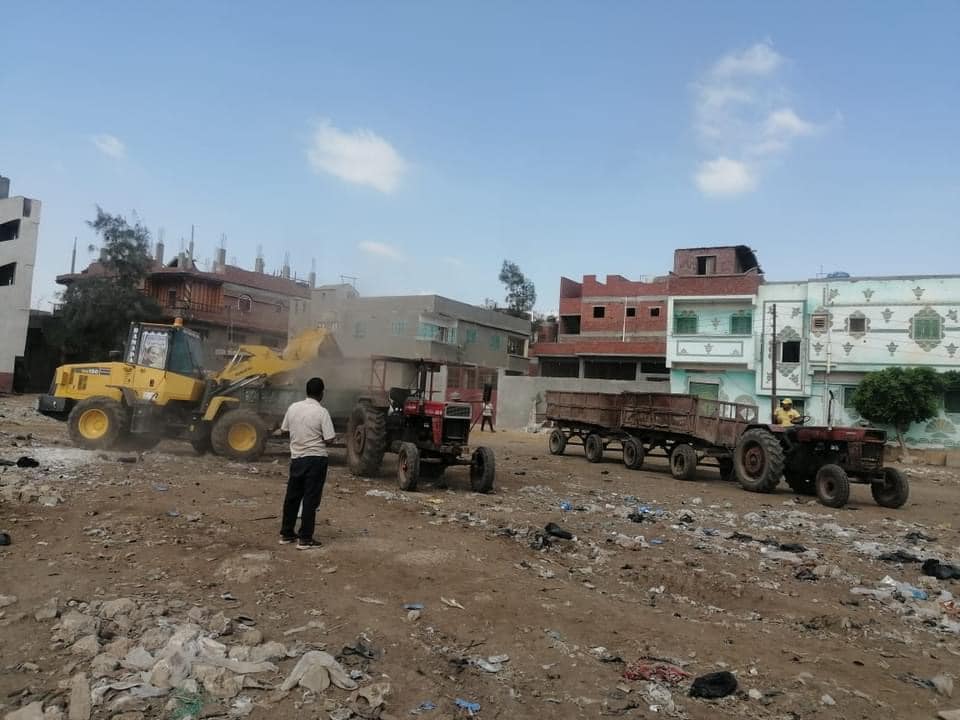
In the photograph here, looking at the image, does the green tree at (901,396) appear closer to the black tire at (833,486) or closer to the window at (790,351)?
the window at (790,351)

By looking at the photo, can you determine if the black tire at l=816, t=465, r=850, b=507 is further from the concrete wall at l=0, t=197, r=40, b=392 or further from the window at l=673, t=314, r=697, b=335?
the concrete wall at l=0, t=197, r=40, b=392

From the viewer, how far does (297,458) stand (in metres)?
6.50

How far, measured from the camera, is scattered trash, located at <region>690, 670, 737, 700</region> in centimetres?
395

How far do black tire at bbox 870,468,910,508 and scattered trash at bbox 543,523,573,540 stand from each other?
7.37 metres

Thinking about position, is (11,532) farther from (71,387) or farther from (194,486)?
(71,387)

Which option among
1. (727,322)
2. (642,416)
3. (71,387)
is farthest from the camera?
(727,322)

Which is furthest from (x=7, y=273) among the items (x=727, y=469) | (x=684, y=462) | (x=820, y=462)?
(x=820, y=462)

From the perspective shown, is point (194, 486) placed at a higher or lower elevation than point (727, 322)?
lower

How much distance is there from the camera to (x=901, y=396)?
2541 centimetres

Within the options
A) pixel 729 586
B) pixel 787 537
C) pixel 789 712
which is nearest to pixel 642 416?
pixel 787 537

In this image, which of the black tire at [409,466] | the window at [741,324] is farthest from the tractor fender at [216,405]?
the window at [741,324]

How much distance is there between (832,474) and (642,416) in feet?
16.7

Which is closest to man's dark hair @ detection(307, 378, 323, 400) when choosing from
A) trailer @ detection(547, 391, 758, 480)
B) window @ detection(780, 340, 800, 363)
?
trailer @ detection(547, 391, 758, 480)

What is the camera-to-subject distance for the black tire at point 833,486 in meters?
11.7
